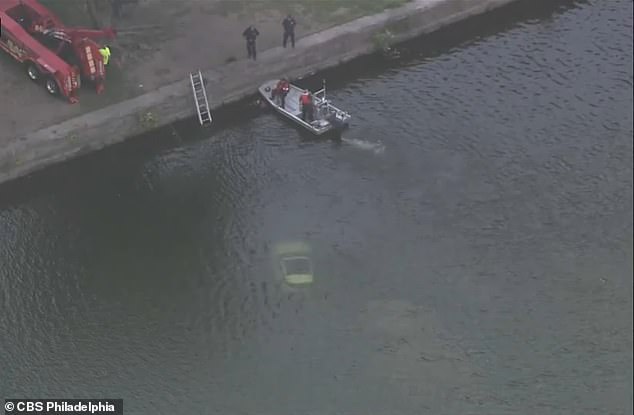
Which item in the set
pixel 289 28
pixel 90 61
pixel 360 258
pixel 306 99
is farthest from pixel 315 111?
pixel 90 61

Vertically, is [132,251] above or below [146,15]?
below

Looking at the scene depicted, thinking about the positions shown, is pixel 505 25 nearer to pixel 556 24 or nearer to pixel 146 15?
pixel 556 24

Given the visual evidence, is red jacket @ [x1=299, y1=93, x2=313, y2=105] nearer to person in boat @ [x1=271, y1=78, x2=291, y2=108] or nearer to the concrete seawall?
person in boat @ [x1=271, y1=78, x2=291, y2=108]

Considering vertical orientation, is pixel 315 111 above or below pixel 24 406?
above

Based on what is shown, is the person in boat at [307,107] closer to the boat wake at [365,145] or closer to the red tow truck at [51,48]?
the boat wake at [365,145]

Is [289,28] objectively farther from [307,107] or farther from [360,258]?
[360,258]

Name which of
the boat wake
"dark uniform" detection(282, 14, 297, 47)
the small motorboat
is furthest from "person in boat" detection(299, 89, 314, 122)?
"dark uniform" detection(282, 14, 297, 47)

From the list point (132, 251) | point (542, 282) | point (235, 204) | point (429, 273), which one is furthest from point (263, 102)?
point (542, 282)
